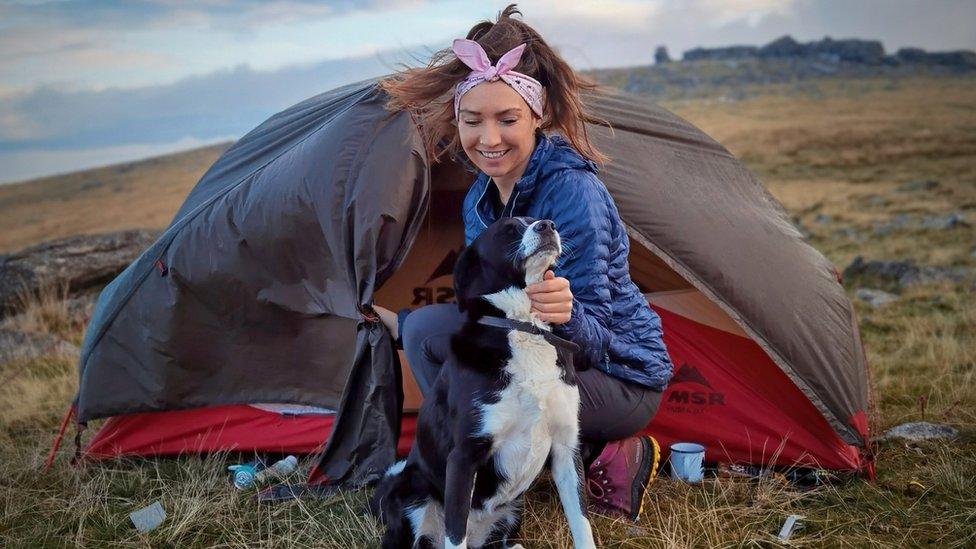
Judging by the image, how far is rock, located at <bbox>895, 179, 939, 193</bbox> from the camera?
1998cm

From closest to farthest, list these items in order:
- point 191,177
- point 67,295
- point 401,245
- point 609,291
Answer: point 609,291
point 401,245
point 67,295
point 191,177

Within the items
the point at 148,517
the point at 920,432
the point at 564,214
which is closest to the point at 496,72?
the point at 564,214

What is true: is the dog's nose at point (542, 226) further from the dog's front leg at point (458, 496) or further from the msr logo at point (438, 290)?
the msr logo at point (438, 290)

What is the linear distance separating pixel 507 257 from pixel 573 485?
84cm

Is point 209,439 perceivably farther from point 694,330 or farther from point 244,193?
point 694,330

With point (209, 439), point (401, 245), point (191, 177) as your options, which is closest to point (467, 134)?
point (401, 245)

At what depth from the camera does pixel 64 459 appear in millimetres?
4918

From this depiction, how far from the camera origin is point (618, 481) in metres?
3.66

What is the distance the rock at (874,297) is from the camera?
8.70 metres

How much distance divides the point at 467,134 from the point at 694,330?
1.84 meters

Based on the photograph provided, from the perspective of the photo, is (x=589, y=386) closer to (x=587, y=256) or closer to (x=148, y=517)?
(x=587, y=256)

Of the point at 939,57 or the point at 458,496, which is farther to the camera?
the point at 939,57

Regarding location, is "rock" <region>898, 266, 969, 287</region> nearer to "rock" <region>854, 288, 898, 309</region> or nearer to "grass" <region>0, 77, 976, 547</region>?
"grass" <region>0, 77, 976, 547</region>

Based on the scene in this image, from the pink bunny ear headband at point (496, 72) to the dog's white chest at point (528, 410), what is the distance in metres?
1.07
